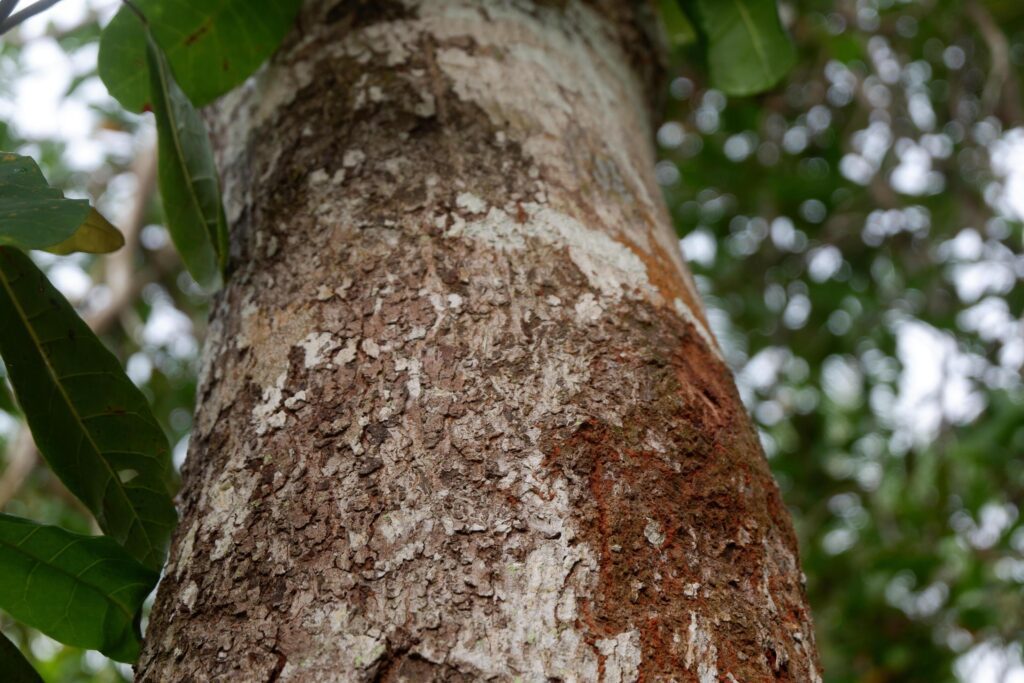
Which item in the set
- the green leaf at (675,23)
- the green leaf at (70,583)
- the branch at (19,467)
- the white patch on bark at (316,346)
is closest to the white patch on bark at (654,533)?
the white patch on bark at (316,346)

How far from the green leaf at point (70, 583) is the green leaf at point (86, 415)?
7 centimetres

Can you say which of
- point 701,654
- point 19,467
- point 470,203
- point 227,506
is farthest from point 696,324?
point 19,467

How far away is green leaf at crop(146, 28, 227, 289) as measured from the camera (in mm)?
1023

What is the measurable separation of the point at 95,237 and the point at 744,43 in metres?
0.97

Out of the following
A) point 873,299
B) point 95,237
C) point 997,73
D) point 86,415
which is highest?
point 95,237

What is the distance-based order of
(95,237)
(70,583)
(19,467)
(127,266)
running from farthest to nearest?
(127,266)
(19,467)
(95,237)
(70,583)

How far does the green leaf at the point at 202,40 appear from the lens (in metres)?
1.12

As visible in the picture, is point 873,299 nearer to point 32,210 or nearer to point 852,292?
point 852,292

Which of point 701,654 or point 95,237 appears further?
point 95,237

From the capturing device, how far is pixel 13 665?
33.0 inches

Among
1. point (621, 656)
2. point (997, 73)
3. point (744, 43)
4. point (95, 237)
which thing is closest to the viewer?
point (621, 656)

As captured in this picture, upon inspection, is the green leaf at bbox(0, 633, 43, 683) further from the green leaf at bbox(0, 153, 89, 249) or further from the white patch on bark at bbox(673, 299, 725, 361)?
the white patch on bark at bbox(673, 299, 725, 361)

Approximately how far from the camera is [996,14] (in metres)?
2.86

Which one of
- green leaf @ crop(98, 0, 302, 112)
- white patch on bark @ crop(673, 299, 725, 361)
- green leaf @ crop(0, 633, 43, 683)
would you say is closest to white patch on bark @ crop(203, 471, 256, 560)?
green leaf @ crop(0, 633, 43, 683)
